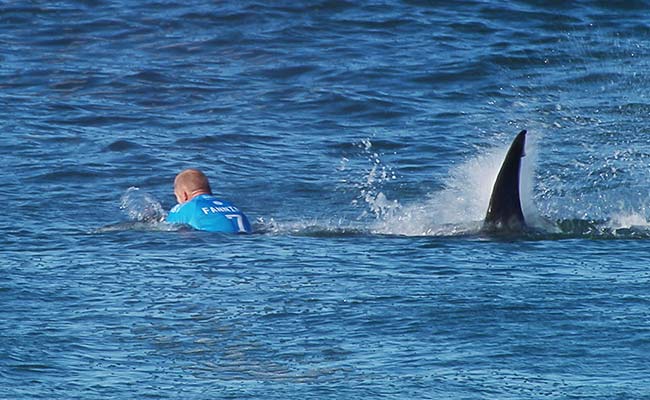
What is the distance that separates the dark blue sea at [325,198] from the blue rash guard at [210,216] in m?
0.20

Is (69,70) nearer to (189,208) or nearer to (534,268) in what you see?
(189,208)

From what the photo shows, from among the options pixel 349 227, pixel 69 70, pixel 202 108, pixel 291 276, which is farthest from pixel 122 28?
pixel 291 276

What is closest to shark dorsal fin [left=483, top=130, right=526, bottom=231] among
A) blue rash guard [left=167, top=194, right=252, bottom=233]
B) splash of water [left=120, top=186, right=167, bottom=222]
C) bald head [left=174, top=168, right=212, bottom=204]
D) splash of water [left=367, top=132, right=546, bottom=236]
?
splash of water [left=367, top=132, right=546, bottom=236]

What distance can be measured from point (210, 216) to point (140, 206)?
2.32 meters

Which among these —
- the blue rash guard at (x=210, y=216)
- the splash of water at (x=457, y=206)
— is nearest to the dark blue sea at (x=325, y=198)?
the splash of water at (x=457, y=206)

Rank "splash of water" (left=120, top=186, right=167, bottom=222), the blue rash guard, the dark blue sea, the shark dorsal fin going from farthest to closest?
"splash of water" (left=120, top=186, right=167, bottom=222), the blue rash guard, the shark dorsal fin, the dark blue sea

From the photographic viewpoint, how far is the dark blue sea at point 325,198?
8.36 metres

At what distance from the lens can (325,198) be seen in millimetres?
15031

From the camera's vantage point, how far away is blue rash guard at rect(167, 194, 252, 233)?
1235cm

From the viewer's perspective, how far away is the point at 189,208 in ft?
41.0

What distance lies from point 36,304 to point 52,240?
257 centimetres

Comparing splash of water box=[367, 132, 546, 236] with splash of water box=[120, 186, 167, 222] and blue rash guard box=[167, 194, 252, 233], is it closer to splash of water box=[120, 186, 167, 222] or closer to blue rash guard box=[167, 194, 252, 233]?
blue rash guard box=[167, 194, 252, 233]

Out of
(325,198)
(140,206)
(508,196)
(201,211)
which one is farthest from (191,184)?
(508,196)

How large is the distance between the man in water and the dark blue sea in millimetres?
214
